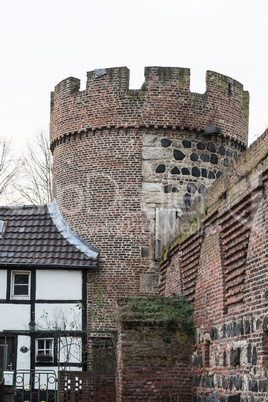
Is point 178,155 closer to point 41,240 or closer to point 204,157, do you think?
point 204,157

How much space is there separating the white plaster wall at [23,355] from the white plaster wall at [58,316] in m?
0.44

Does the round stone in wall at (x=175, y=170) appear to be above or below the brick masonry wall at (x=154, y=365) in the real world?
above

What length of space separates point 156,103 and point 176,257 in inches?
194

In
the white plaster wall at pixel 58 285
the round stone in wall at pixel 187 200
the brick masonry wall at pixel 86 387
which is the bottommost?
the brick masonry wall at pixel 86 387

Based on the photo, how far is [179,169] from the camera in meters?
18.1

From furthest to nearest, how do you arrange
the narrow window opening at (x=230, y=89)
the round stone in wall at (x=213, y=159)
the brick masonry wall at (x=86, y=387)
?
the narrow window opening at (x=230, y=89) < the round stone in wall at (x=213, y=159) < the brick masonry wall at (x=86, y=387)

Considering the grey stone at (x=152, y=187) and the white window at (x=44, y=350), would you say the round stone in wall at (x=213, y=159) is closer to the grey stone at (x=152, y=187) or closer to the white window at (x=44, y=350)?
the grey stone at (x=152, y=187)

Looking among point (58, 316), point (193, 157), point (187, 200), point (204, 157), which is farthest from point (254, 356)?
point (204, 157)

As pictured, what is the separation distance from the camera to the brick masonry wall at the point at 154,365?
12789 mm

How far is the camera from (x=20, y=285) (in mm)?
17281

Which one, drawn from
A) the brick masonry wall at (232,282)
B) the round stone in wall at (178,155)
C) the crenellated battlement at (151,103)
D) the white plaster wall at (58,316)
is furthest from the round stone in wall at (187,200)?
the white plaster wall at (58,316)

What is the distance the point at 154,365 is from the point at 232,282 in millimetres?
2972

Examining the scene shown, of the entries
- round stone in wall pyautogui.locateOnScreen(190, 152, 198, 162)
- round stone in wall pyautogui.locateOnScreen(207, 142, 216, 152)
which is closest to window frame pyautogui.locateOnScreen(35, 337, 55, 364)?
round stone in wall pyautogui.locateOnScreen(190, 152, 198, 162)

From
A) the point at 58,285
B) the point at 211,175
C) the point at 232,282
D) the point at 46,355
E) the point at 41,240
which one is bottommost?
the point at 46,355
